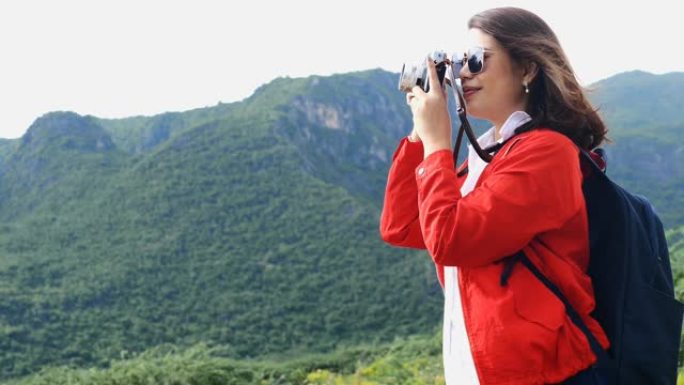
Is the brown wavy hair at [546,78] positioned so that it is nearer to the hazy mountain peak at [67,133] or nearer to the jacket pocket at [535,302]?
the jacket pocket at [535,302]

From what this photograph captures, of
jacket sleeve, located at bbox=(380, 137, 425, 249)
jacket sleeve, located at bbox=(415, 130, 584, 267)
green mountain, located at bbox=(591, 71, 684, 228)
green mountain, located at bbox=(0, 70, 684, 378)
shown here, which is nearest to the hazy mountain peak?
green mountain, located at bbox=(0, 70, 684, 378)

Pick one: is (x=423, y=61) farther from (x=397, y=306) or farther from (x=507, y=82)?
(x=397, y=306)

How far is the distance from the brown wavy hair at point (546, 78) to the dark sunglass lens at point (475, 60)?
0.17 ft

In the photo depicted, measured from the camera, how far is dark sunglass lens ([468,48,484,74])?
1520mm

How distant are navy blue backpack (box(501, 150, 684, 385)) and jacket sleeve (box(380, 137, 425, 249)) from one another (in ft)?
1.29

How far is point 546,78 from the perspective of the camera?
1.51m

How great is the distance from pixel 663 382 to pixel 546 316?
0.31 meters

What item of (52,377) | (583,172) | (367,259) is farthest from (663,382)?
(367,259)

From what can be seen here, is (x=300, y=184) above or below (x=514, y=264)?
below

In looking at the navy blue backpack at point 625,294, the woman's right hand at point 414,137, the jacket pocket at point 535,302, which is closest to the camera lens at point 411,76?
the woman's right hand at point 414,137

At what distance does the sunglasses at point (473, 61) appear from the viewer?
59.9 inches

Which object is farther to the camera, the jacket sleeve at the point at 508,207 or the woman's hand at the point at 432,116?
the woman's hand at the point at 432,116

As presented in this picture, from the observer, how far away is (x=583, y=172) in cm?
144

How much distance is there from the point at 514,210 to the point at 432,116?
0.29m
